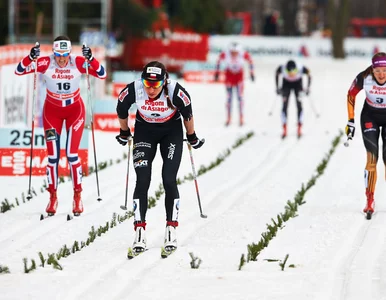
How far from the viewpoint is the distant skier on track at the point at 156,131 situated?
9625 mm

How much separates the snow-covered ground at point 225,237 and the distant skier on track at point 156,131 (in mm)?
343

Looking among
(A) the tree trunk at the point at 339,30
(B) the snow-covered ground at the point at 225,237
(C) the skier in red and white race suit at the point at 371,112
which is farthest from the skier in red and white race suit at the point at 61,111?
(A) the tree trunk at the point at 339,30

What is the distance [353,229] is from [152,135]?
2649 millimetres

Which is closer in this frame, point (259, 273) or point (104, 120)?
point (259, 273)

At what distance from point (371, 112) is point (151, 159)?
125 inches

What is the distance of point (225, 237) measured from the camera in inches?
417

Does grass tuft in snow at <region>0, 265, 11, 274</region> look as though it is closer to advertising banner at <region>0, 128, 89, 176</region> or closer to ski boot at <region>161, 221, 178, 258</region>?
ski boot at <region>161, 221, 178, 258</region>

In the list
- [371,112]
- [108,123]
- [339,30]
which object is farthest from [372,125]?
[339,30]

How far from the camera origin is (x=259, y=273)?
29.1ft

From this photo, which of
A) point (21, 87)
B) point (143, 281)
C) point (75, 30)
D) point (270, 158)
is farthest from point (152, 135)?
point (75, 30)

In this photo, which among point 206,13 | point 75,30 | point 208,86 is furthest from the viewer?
point 206,13

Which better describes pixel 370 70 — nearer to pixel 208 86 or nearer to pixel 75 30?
pixel 208 86

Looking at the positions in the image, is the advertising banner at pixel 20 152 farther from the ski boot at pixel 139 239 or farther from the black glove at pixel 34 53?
the ski boot at pixel 139 239

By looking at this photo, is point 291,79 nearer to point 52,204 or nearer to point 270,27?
point 52,204
